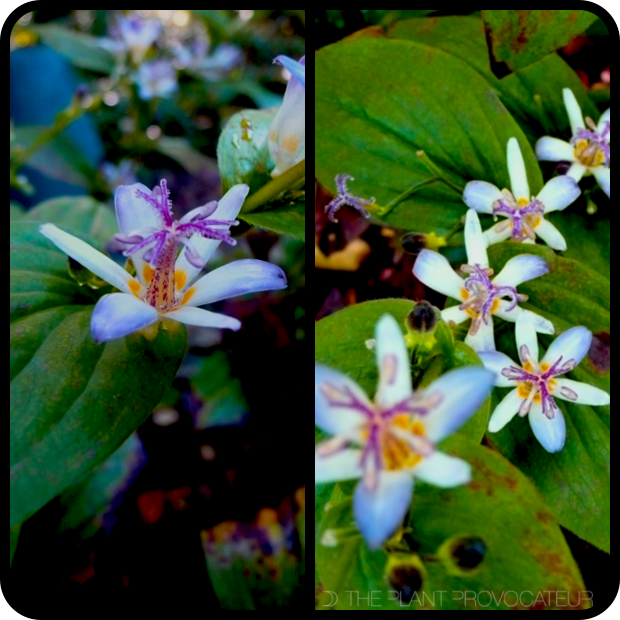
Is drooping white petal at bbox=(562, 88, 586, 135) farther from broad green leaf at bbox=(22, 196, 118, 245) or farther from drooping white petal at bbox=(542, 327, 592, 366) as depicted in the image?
broad green leaf at bbox=(22, 196, 118, 245)

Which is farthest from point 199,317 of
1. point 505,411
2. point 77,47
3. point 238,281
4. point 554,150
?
point 77,47

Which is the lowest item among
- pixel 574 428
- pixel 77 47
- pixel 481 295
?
pixel 574 428

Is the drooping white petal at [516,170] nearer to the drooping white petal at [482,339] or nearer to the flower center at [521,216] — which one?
the flower center at [521,216]

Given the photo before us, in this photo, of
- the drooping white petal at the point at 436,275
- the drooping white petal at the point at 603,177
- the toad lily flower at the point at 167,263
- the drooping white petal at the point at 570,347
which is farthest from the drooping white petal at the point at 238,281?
the drooping white petal at the point at 603,177

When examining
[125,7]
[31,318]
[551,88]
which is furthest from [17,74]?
[551,88]

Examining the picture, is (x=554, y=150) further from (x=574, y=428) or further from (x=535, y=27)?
(x=574, y=428)

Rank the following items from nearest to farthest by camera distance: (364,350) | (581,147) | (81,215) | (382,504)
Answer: (382,504) < (364,350) < (581,147) < (81,215)
